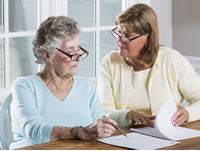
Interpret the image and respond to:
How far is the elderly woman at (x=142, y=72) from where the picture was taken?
7.48 ft

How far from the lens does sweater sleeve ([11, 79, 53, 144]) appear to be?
171cm

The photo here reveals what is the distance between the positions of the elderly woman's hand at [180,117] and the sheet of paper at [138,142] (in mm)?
257

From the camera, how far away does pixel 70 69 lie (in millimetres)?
1937

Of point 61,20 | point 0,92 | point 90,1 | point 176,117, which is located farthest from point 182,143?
point 90,1

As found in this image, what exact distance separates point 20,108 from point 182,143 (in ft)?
2.51

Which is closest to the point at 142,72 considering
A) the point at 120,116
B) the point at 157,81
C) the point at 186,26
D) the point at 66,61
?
A: the point at 157,81

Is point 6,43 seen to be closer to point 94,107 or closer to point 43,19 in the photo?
point 43,19

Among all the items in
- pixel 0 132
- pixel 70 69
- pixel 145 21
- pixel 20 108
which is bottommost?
pixel 0 132

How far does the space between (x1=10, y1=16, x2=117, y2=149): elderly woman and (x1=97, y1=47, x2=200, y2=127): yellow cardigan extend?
313 millimetres

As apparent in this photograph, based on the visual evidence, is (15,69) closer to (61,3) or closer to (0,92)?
(0,92)

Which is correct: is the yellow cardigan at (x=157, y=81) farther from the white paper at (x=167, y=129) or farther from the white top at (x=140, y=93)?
the white paper at (x=167, y=129)

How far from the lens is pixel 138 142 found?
5.36 feet

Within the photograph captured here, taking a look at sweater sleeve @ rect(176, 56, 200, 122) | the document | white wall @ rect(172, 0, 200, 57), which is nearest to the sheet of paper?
the document

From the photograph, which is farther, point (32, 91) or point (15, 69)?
point (15, 69)
